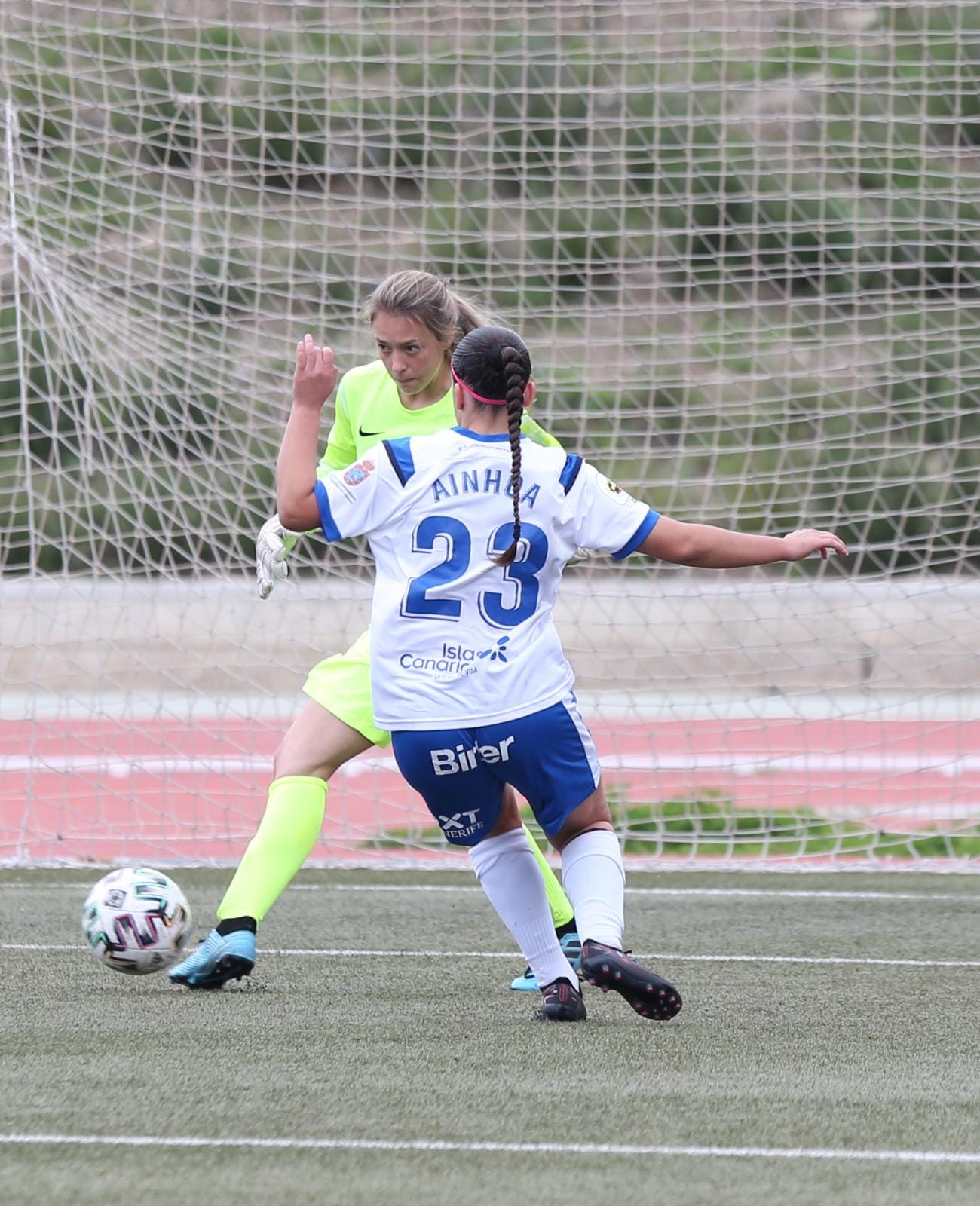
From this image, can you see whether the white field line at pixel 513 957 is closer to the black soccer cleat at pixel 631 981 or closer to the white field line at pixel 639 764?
the black soccer cleat at pixel 631 981

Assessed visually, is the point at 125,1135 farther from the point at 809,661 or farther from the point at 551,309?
the point at 809,661

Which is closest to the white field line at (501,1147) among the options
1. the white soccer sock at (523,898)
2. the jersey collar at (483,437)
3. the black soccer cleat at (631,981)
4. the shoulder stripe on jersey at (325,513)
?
the black soccer cleat at (631,981)

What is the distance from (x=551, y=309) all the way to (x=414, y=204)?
76cm

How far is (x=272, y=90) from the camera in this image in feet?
33.1

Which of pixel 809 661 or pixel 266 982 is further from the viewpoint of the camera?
pixel 809 661

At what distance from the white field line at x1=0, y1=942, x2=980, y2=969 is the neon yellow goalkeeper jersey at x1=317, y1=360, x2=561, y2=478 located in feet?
4.20

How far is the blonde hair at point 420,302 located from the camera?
4.12 meters

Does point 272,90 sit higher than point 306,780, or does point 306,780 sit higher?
point 272,90

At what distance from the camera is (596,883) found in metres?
3.75

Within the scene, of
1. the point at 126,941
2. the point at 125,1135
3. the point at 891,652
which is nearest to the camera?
the point at 125,1135

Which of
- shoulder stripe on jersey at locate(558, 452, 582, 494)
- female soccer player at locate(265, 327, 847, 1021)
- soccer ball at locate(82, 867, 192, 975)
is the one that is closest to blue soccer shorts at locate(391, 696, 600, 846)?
female soccer player at locate(265, 327, 847, 1021)

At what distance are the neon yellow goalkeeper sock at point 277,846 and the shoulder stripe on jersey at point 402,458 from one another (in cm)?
106

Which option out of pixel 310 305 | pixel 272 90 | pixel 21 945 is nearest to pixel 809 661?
pixel 310 305

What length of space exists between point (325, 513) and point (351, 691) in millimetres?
842
